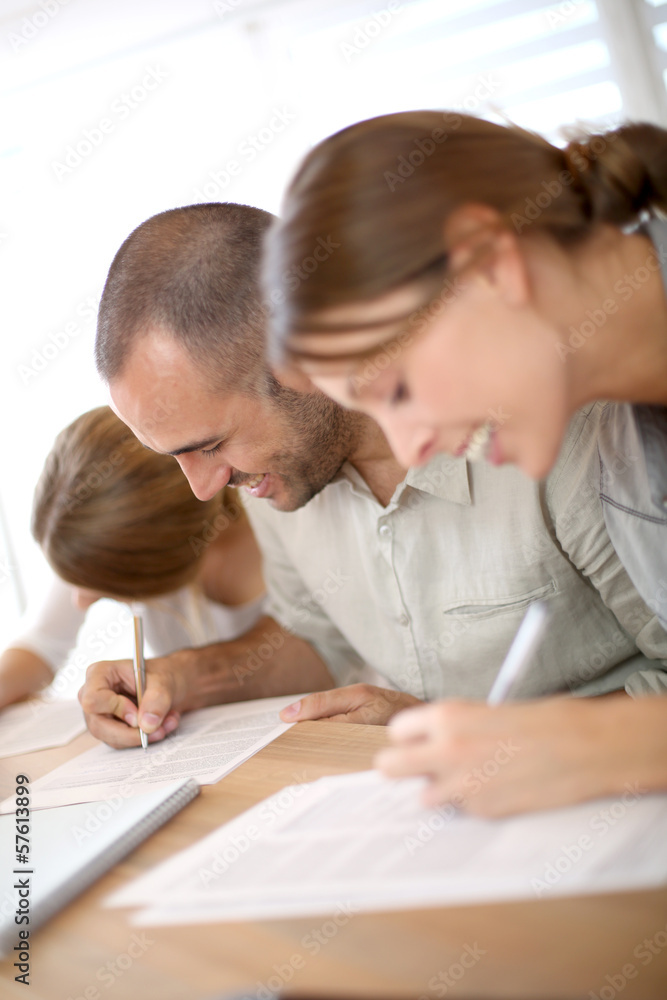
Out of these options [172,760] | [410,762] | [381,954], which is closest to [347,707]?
[172,760]

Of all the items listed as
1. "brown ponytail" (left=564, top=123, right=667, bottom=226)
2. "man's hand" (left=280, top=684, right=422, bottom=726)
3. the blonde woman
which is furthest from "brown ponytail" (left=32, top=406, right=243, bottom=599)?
"brown ponytail" (left=564, top=123, right=667, bottom=226)

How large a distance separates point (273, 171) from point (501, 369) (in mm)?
3066

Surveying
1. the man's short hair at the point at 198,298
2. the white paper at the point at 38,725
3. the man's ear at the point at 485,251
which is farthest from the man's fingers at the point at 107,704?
the man's ear at the point at 485,251

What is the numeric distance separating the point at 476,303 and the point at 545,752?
0.37 metres

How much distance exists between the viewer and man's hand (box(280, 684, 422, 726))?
1.10 meters

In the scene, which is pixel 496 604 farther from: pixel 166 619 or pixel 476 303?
pixel 166 619

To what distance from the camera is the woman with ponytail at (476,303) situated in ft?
2.05

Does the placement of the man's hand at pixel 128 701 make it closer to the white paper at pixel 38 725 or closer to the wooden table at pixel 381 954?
the white paper at pixel 38 725

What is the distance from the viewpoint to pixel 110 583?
1.62 metres

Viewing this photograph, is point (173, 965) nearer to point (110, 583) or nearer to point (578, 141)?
point (578, 141)

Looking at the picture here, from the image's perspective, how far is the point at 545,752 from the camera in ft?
2.01

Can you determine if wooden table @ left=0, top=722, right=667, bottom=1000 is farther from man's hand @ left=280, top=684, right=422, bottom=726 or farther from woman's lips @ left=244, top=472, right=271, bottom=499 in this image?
woman's lips @ left=244, top=472, right=271, bottom=499

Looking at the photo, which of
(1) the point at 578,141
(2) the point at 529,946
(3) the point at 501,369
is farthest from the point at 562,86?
(2) the point at 529,946

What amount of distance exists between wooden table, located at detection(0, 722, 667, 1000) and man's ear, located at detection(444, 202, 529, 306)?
1.59ft
